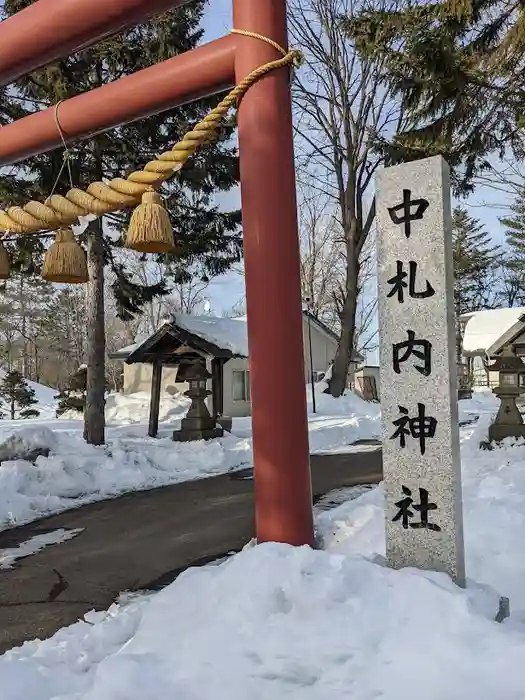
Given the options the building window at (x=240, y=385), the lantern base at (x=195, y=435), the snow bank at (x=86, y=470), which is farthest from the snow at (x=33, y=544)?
the building window at (x=240, y=385)

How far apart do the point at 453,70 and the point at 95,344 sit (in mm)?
8470

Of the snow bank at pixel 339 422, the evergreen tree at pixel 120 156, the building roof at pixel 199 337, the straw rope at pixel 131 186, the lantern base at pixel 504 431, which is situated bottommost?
the snow bank at pixel 339 422

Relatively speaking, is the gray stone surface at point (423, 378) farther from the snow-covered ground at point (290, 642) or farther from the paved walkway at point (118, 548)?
the paved walkway at point (118, 548)

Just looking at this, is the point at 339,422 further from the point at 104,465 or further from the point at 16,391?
the point at 16,391

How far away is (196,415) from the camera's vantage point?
13484mm

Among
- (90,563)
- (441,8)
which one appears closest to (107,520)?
(90,563)

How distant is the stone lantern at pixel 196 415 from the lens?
526 inches

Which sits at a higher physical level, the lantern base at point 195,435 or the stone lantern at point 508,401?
the stone lantern at point 508,401

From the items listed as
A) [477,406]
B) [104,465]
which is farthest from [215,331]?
[477,406]

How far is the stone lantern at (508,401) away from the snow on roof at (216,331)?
6.04m

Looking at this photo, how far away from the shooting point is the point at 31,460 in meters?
9.36

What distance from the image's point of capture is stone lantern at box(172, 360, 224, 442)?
13359mm

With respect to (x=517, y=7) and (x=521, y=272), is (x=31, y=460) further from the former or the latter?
(x=521, y=272)

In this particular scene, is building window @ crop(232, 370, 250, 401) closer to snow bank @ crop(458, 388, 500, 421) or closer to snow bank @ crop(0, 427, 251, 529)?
snow bank @ crop(458, 388, 500, 421)
